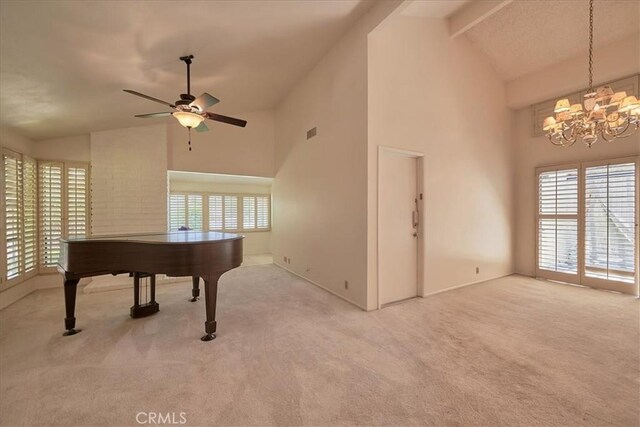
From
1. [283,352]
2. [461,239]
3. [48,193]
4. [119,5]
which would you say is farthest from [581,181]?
[48,193]

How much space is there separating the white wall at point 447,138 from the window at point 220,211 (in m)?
5.25

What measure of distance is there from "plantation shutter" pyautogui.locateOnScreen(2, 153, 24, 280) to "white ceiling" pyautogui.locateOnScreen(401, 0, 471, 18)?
5.97 meters

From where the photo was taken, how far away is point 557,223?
4605 millimetres

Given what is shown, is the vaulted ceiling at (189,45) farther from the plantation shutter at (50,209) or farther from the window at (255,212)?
the window at (255,212)

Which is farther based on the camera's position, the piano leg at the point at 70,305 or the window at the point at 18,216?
the window at the point at 18,216

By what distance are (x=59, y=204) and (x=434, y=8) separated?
271 inches

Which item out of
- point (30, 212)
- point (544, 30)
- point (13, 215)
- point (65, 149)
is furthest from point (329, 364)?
point (544, 30)

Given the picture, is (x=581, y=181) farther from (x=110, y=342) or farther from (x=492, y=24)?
(x=110, y=342)

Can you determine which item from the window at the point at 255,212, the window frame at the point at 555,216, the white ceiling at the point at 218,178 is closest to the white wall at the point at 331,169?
the white ceiling at the point at 218,178

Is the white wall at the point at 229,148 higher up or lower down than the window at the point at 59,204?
higher up

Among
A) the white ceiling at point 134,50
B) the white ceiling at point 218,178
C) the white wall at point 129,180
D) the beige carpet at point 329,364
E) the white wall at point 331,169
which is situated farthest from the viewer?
the white ceiling at point 218,178

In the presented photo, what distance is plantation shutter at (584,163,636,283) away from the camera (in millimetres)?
3877

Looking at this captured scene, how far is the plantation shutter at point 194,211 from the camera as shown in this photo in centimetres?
701

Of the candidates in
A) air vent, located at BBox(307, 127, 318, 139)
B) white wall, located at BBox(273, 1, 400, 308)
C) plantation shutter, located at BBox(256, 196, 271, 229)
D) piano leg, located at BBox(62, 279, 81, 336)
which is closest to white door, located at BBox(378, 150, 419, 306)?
white wall, located at BBox(273, 1, 400, 308)
